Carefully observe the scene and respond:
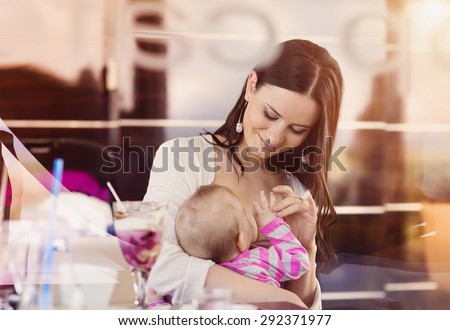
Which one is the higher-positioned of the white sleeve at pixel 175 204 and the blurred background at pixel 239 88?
the blurred background at pixel 239 88

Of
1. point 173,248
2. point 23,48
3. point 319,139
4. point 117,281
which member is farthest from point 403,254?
point 23,48

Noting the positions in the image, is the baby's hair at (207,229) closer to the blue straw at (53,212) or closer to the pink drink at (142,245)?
the pink drink at (142,245)

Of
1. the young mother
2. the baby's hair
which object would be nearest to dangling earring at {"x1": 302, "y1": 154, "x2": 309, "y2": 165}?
the young mother

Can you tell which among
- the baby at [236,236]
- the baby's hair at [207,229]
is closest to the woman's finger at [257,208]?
the baby at [236,236]

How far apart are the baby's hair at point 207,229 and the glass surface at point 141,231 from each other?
0.29m

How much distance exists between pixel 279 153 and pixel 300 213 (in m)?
0.23

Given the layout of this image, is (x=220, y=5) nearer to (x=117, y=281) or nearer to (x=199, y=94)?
(x=199, y=94)

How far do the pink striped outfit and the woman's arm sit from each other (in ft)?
0.06

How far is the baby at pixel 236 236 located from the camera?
2.34 metres

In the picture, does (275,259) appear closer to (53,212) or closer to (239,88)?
(239,88)

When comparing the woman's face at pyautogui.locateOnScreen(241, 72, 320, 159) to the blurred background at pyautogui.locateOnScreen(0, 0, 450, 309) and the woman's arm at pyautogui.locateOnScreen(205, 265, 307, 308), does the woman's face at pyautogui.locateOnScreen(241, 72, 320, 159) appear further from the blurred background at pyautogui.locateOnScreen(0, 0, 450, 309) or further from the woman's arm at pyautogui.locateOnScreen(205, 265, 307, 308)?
the woman's arm at pyautogui.locateOnScreen(205, 265, 307, 308)

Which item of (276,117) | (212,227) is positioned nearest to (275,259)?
(212,227)

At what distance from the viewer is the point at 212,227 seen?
232cm
